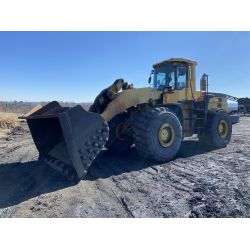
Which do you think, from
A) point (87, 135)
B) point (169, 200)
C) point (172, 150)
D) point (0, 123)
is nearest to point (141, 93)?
point (172, 150)

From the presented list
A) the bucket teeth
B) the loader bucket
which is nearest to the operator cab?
the loader bucket

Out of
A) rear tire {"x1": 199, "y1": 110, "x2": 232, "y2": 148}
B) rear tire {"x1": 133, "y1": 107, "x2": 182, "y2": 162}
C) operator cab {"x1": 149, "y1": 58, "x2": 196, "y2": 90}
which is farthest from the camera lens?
rear tire {"x1": 199, "y1": 110, "x2": 232, "y2": 148}

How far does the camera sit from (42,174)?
225 inches

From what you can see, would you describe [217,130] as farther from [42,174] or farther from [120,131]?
[42,174]

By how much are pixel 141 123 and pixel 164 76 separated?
2.23 m

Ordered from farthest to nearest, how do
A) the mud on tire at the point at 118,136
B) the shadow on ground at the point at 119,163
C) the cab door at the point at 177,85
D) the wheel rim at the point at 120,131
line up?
1. the cab door at the point at 177,85
2. the wheel rim at the point at 120,131
3. the mud on tire at the point at 118,136
4. the shadow on ground at the point at 119,163

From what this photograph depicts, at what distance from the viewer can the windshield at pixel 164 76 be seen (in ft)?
25.2

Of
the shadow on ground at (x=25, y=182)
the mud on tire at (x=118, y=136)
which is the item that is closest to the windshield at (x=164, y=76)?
the mud on tire at (x=118, y=136)

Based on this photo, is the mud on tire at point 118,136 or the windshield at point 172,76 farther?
the windshield at point 172,76

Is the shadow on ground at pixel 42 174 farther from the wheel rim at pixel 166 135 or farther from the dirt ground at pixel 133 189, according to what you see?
the wheel rim at pixel 166 135

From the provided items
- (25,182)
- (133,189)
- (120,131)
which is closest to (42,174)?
(25,182)

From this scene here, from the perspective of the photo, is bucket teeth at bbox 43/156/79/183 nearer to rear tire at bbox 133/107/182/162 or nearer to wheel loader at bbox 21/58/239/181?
wheel loader at bbox 21/58/239/181

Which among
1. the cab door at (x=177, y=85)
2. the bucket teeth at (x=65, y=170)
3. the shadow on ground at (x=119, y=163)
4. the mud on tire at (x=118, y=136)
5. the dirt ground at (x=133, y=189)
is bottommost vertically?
the dirt ground at (x=133, y=189)

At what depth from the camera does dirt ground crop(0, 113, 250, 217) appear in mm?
3844
